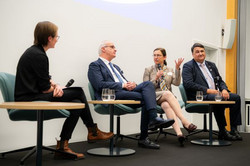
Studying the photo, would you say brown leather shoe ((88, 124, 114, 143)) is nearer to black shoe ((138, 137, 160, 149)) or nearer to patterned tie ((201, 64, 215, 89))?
black shoe ((138, 137, 160, 149))

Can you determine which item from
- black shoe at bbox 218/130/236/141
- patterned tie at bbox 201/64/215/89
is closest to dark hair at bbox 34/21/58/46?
patterned tie at bbox 201/64/215/89

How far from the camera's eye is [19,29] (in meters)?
2.99

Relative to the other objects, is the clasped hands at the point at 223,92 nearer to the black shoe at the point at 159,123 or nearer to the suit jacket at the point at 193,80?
the suit jacket at the point at 193,80

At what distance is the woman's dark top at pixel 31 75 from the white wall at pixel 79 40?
0.67 metres

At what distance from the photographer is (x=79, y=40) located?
367cm

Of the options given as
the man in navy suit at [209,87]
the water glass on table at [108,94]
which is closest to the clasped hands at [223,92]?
the man in navy suit at [209,87]

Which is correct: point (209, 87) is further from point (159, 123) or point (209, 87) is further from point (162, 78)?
point (159, 123)

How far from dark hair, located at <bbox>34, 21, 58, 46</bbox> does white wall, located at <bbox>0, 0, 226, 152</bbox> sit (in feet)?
1.96

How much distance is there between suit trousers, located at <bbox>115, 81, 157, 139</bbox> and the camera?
2934 mm

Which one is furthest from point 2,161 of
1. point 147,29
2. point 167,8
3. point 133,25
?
point 167,8

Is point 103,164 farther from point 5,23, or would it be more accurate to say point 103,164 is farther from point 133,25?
point 133,25

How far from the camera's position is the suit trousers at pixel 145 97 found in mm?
2934

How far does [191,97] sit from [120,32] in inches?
54.7

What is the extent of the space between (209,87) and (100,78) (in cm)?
170
